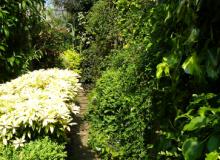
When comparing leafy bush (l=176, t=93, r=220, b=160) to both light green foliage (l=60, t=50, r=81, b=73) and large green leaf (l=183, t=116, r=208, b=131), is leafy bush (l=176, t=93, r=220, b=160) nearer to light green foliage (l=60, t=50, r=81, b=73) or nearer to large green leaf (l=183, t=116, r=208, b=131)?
large green leaf (l=183, t=116, r=208, b=131)

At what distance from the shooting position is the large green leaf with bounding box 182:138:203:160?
1560 mm

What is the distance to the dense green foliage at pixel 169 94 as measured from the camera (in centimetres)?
190

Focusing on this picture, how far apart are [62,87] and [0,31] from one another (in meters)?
1.71

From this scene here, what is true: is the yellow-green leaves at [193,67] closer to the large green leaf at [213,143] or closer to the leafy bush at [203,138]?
the leafy bush at [203,138]

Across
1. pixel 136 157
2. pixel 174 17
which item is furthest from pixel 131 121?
pixel 174 17

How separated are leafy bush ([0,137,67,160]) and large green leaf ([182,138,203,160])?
288 cm

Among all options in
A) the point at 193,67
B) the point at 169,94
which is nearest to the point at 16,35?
the point at 169,94

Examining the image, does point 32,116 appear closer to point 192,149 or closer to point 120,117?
point 120,117

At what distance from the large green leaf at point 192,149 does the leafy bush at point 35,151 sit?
113 inches

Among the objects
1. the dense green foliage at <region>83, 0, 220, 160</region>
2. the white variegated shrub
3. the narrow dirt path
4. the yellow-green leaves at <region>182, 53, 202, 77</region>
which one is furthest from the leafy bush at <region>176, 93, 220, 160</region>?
the narrow dirt path

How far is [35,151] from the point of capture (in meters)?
4.32

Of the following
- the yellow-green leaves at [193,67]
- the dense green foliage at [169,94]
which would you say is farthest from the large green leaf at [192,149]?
the yellow-green leaves at [193,67]

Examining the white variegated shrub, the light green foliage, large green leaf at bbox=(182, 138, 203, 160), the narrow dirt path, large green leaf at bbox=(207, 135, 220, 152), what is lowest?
the narrow dirt path

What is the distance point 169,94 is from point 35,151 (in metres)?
1.94
